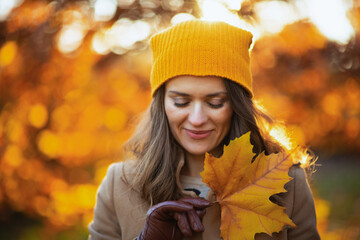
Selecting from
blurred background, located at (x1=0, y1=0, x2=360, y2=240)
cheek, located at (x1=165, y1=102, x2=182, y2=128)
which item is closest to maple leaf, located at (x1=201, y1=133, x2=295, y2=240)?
cheek, located at (x1=165, y1=102, x2=182, y2=128)

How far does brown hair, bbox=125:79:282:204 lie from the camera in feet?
6.38

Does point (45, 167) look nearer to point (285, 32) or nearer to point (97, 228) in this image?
point (97, 228)

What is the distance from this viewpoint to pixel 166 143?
2082 mm

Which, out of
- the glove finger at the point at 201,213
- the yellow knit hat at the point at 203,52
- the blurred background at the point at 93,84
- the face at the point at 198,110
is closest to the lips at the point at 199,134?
the face at the point at 198,110

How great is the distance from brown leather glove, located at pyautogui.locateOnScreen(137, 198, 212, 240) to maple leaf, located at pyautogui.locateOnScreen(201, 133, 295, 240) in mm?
119

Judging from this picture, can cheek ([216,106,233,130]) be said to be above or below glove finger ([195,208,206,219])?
above

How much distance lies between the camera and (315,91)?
361 centimetres

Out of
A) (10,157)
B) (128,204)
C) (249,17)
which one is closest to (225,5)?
(249,17)

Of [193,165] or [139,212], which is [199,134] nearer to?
[193,165]

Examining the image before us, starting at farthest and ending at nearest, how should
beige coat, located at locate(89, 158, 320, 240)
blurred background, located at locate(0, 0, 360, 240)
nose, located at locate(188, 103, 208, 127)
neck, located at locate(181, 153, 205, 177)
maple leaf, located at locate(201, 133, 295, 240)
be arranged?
1. blurred background, located at locate(0, 0, 360, 240)
2. neck, located at locate(181, 153, 205, 177)
3. beige coat, located at locate(89, 158, 320, 240)
4. nose, located at locate(188, 103, 208, 127)
5. maple leaf, located at locate(201, 133, 295, 240)

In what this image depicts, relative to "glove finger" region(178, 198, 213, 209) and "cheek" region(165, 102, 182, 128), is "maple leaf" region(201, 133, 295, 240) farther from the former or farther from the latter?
"cheek" region(165, 102, 182, 128)

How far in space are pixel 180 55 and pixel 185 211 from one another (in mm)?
858

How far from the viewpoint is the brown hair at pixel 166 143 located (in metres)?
1.94

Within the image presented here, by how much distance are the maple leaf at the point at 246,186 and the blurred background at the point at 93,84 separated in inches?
51.7
